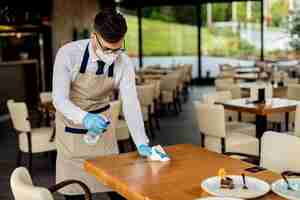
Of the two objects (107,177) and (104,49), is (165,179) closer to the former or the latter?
(107,177)

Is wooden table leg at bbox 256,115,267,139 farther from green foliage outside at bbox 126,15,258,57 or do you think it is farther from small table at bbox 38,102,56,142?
green foliage outside at bbox 126,15,258,57

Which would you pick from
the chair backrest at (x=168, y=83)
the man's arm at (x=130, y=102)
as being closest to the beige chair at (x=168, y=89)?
the chair backrest at (x=168, y=83)

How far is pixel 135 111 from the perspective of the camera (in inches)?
119

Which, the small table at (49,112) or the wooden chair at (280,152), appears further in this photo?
the small table at (49,112)

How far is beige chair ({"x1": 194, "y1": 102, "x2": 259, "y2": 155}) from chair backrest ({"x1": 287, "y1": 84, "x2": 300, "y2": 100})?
5.64ft

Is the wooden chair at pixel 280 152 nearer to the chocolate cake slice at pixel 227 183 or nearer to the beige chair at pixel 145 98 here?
the chocolate cake slice at pixel 227 183

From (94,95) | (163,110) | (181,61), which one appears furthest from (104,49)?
(181,61)

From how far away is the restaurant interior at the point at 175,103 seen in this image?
254 cm

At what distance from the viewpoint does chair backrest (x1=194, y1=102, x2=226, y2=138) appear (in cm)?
504

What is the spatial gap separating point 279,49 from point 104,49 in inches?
518

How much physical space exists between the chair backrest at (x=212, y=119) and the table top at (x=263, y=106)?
0.40 metres

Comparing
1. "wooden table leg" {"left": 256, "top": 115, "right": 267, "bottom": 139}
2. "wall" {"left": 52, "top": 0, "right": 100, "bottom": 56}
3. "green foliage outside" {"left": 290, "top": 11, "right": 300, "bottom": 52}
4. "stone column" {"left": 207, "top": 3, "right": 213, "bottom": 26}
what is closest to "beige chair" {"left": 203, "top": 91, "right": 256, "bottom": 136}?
"wooden table leg" {"left": 256, "top": 115, "right": 267, "bottom": 139}

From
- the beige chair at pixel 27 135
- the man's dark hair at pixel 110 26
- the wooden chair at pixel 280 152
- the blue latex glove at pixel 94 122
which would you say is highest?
the man's dark hair at pixel 110 26

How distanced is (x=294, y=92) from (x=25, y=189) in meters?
5.33
